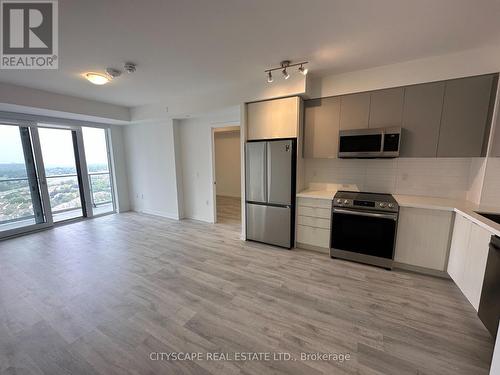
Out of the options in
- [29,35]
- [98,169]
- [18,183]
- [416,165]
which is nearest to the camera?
[29,35]

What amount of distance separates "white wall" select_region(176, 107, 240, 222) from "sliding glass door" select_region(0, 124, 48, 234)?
9.50ft

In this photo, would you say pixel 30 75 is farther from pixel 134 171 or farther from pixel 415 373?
pixel 415 373

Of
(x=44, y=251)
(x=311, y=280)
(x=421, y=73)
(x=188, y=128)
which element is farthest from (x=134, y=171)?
(x=421, y=73)

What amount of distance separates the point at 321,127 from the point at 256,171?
1.22 meters

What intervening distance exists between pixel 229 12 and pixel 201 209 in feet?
13.0

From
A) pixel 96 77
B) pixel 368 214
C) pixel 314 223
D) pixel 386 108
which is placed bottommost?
pixel 314 223

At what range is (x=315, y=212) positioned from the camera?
3.16m

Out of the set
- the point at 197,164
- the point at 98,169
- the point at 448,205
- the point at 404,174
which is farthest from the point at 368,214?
the point at 98,169

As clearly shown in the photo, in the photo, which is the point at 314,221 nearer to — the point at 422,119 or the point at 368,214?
the point at 368,214

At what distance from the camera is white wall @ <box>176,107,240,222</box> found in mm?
4562

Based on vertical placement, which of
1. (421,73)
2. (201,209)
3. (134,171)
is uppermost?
(421,73)

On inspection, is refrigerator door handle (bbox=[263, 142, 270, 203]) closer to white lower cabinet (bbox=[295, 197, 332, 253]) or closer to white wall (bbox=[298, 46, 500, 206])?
white lower cabinet (bbox=[295, 197, 332, 253])

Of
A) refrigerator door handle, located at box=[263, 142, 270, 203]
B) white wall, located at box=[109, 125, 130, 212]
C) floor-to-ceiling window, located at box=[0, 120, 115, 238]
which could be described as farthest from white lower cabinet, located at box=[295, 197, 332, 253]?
floor-to-ceiling window, located at box=[0, 120, 115, 238]

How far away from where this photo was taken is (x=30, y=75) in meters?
2.84
